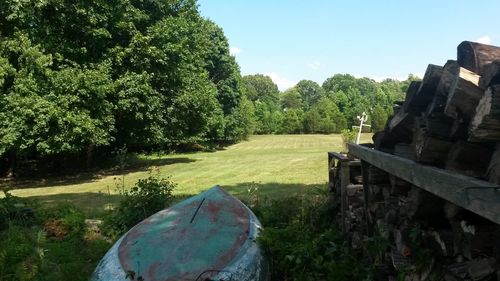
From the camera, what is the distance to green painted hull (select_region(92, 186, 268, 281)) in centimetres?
506

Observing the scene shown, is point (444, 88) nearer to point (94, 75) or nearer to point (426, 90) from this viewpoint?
point (426, 90)

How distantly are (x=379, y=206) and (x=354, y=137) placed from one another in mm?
20040

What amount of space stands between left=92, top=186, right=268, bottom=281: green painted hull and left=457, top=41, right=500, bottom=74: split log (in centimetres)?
339

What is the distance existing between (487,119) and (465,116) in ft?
1.41

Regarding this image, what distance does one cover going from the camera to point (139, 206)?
365 inches

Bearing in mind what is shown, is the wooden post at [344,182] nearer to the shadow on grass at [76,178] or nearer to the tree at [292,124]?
the shadow on grass at [76,178]

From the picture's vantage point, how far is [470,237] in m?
2.71

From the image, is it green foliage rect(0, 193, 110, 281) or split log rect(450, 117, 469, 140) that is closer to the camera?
split log rect(450, 117, 469, 140)

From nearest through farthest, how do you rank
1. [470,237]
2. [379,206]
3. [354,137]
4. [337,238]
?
[470,237]
[379,206]
[337,238]
[354,137]

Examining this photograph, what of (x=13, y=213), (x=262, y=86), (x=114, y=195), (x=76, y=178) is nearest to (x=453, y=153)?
(x=13, y=213)

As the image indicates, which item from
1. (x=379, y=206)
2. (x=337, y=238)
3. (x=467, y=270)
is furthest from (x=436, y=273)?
(x=337, y=238)

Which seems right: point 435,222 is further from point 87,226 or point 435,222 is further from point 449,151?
point 87,226

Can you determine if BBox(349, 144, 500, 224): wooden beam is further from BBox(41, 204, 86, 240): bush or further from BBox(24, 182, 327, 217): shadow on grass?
BBox(24, 182, 327, 217): shadow on grass

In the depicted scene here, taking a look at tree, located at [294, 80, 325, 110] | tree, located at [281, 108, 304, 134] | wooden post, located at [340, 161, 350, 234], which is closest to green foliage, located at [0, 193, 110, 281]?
wooden post, located at [340, 161, 350, 234]
